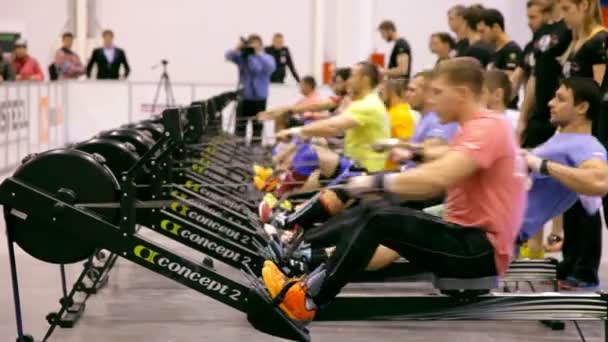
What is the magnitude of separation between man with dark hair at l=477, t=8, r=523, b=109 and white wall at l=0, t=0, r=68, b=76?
1436 cm

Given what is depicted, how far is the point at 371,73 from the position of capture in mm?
7379

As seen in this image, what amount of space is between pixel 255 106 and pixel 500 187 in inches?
447

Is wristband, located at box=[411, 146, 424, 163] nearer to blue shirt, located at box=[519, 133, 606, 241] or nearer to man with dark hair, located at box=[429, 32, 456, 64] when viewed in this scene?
blue shirt, located at box=[519, 133, 606, 241]

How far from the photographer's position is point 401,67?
1286cm

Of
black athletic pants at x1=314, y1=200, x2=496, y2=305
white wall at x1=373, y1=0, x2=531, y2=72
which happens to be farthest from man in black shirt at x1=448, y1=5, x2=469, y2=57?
white wall at x1=373, y1=0, x2=531, y2=72

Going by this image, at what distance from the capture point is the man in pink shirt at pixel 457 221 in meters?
4.18

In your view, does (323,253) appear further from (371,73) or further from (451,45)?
(451,45)

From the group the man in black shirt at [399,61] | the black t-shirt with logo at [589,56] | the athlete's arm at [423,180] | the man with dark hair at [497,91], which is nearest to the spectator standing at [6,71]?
the man in black shirt at [399,61]

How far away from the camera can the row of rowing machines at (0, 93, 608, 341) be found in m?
4.35

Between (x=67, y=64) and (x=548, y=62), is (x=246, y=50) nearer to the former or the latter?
(x=67, y=64)

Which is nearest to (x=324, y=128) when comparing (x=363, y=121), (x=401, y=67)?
(x=363, y=121)

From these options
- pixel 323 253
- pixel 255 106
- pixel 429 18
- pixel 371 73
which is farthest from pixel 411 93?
pixel 429 18

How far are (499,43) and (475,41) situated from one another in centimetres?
39

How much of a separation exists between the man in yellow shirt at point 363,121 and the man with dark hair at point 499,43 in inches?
44.1
